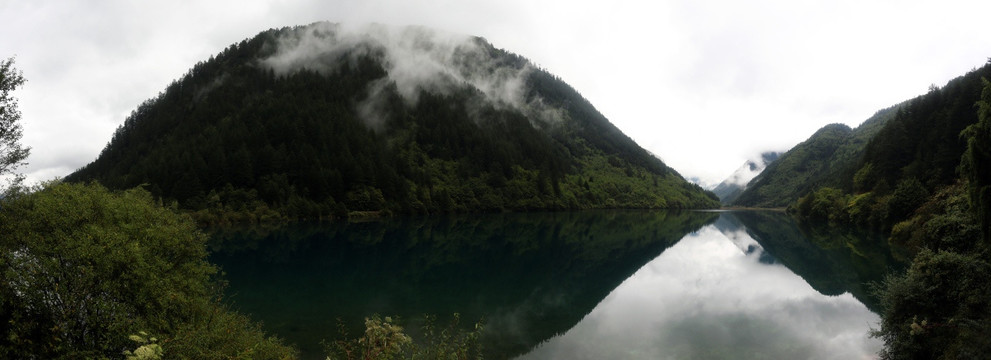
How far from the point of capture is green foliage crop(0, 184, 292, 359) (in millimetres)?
9125

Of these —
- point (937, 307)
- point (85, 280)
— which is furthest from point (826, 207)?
point (85, 280)

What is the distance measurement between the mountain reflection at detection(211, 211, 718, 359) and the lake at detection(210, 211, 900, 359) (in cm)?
13

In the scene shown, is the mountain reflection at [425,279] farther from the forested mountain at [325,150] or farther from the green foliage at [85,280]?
the forested mountain at [325,150]

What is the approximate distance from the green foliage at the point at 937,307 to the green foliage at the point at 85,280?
20.2 metres

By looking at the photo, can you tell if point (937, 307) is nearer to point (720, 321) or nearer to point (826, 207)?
point (720, 321)

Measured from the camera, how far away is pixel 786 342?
19.9 meters

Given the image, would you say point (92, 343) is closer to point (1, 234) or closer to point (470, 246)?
point (1, 234)

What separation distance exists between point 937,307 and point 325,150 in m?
127

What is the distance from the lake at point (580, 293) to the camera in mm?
19672

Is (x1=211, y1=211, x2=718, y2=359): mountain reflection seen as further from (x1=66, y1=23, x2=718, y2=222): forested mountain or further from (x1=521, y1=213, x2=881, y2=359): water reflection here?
(x1=66, y1=23, x2=718, y2=222): forested mountain

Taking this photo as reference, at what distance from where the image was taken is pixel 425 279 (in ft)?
111

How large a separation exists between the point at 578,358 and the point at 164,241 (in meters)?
15.0

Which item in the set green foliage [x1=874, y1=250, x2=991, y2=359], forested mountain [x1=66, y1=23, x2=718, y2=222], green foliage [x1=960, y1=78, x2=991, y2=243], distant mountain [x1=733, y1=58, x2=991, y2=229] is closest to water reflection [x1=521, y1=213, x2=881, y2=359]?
green foliage [x1=874, y1=250, x2=991, y2=359]

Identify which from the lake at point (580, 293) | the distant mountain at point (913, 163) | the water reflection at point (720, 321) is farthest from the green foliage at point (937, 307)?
the distant mountain at point (913, 163)
